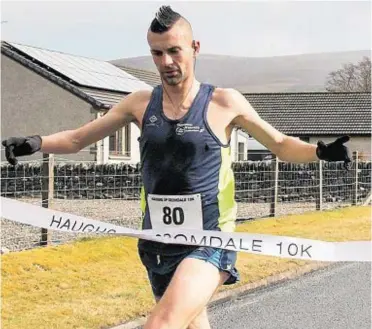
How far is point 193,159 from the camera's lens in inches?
162

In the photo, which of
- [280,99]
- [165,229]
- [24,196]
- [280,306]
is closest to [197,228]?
[165,229]

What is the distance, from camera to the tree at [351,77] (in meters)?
85.0

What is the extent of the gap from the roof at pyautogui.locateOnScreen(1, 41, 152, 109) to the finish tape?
25713 millimetres

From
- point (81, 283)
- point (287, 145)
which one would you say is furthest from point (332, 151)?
point (81, 283)

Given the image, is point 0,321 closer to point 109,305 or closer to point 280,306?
point 109,305

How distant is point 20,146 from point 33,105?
94.4 ft

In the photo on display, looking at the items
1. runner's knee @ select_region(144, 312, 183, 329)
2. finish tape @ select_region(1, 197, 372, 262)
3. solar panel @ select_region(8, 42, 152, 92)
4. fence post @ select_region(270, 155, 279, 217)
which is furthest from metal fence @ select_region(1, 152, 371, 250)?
solar panel @ select_region(8, 42, 152, 92)

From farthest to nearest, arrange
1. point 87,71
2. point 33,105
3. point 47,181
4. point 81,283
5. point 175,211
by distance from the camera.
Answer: point 87,71 < point 33,105 < point 47,181 < point 81,283 < point 175,211

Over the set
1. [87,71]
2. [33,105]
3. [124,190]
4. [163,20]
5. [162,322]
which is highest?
[87,71]

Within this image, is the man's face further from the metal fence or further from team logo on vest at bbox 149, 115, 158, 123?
the metal fence

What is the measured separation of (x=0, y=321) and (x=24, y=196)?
6.17 meters

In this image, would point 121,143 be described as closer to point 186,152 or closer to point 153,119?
point 153,119

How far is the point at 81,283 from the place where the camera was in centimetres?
920

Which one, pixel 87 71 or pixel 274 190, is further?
pixel 87 71
